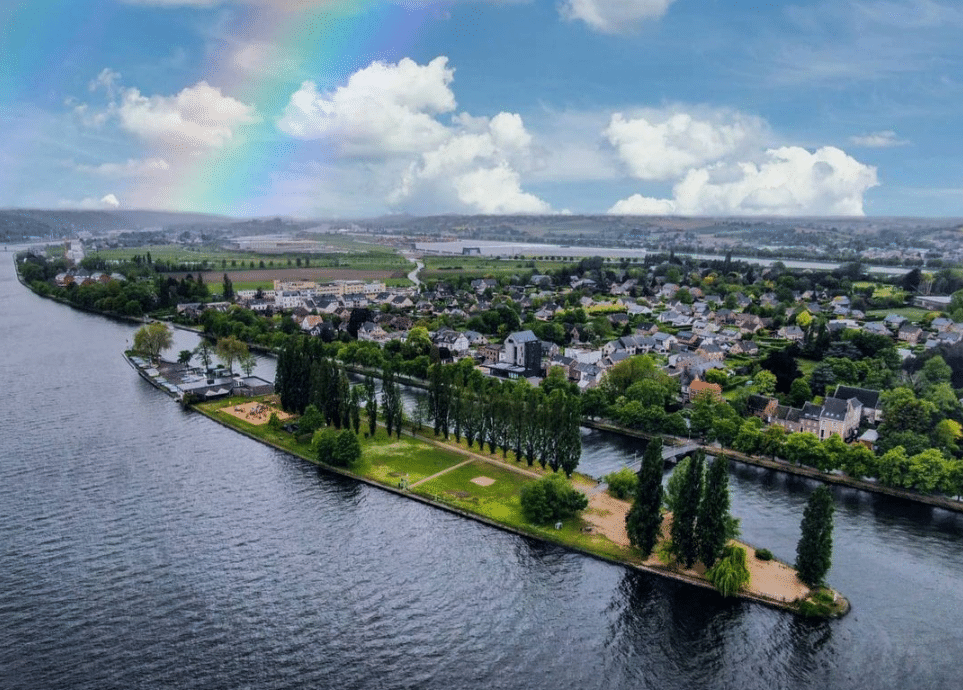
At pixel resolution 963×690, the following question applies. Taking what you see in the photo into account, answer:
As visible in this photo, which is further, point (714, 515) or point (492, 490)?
point (492, 490)

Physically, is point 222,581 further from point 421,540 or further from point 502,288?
point 502,288

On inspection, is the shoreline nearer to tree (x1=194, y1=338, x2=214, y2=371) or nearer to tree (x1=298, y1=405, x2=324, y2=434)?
tree (x1=298, y1=405, x2=324, y2=434)

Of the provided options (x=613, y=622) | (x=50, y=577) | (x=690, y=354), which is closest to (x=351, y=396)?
(x=50, y=577)

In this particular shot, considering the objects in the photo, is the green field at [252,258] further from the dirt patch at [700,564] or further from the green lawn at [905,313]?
the dirt patch at [700,564]

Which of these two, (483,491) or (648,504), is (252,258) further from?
(648,504)

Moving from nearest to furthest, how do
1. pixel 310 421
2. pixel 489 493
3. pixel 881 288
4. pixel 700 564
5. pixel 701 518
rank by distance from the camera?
pixel 701 518 < pixel 700 564 < pixel 489 493 < pixel 310 421 < pixel 881 288

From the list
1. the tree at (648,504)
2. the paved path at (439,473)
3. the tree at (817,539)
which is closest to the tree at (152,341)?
the paved path at (439,473)

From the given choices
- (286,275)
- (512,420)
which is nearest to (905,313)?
(512,420)

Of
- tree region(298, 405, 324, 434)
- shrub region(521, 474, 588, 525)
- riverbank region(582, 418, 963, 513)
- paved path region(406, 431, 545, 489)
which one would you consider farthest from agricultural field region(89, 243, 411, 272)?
shrub region(521, 474, 588, 525)
